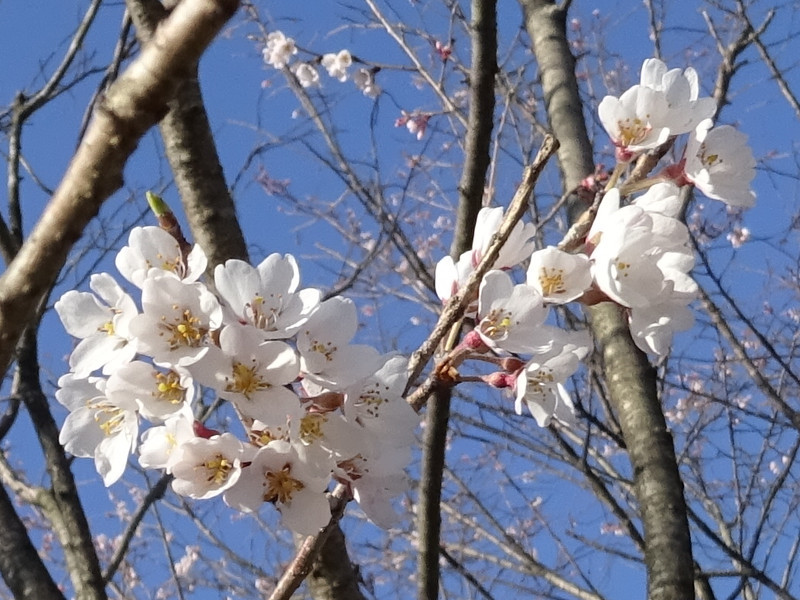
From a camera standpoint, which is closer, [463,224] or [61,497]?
[463,224]

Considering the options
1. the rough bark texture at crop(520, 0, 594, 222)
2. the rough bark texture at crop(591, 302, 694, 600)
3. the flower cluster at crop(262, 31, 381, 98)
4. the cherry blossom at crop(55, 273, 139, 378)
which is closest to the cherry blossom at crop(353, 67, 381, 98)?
the flower cluster at crop(262, 31, 381, 98)

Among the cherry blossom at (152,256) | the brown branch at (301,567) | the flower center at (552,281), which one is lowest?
the brown branch at (301,567)

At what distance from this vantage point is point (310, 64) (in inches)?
171

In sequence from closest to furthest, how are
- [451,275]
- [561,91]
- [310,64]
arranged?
[451,275]
[561,91]
[310,64]

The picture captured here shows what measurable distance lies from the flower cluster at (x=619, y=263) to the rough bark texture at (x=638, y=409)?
635 millimetres

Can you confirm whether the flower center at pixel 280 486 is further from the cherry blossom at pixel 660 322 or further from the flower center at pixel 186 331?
the cherry blossom at pixel 660 322

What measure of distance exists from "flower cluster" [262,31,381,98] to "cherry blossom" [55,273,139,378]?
3455 mm

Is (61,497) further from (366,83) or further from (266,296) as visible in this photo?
(366,83)

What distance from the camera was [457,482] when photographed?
12.8 ft

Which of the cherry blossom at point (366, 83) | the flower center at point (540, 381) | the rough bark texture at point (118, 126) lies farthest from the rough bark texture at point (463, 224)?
the cherry blossom at point (366, 83)

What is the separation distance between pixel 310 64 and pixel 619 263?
371 cm

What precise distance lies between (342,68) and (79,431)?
12.6 ft

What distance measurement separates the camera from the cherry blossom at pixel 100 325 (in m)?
0.87

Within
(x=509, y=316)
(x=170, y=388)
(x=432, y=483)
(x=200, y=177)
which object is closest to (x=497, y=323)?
(x=509, y=316)
